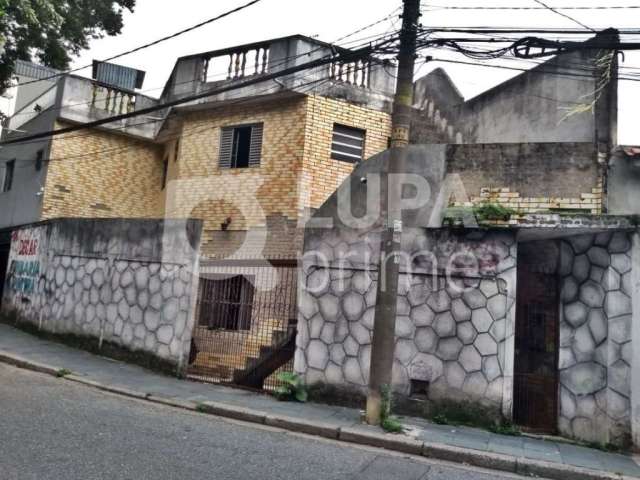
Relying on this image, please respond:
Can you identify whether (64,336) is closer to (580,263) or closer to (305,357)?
(305,357)

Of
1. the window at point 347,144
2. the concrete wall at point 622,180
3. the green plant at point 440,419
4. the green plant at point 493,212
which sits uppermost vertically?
the window at point 347,144

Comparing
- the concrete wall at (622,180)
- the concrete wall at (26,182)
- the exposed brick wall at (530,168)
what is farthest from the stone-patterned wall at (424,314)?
the concrete wall at (26,182)

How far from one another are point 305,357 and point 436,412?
210 cm

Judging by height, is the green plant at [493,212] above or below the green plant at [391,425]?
above

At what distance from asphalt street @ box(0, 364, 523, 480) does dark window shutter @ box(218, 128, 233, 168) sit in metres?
6.55

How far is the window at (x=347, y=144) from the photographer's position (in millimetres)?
11211

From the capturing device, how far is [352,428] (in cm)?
610

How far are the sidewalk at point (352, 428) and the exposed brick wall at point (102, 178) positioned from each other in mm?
5748

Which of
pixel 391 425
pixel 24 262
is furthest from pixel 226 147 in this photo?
pixel 391 425

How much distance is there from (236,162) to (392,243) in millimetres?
6269

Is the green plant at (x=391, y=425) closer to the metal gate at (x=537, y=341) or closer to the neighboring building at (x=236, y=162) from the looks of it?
the metal gate at (x=537, y=341)

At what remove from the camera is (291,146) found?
10906 millimetres

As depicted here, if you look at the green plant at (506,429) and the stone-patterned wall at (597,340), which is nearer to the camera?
the stone-patterned wall at (597,340)

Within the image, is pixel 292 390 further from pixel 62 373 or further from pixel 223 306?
pixel 62 373
